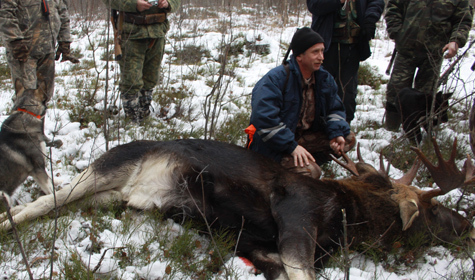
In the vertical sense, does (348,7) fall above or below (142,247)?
above

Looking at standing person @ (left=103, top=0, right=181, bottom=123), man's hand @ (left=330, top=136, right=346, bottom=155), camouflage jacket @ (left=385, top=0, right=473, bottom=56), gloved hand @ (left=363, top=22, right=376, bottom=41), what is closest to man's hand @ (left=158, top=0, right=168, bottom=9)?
standing person @ (left=103, top=0, right=181, bottom=123)

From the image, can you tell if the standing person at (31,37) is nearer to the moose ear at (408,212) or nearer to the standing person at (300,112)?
the standing person at (300,112)

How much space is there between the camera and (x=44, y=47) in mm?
5086

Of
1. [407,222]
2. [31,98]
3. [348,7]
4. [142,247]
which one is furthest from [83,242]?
[348,7]

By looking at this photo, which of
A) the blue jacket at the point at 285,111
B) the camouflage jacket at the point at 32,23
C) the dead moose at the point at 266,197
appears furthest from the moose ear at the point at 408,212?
the camouflage jacket at the point at 32,23

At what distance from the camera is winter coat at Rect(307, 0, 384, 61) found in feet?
15.5

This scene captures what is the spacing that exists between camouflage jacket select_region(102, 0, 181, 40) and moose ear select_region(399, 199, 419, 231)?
412cm

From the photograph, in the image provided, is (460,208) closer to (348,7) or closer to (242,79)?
(348,7)

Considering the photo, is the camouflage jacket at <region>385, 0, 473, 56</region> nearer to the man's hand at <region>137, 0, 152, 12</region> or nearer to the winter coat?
the winter coat

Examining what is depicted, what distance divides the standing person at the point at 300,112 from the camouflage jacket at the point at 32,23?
287cm

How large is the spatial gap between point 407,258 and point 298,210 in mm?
1158

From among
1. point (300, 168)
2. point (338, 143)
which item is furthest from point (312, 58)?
point (300, 168)

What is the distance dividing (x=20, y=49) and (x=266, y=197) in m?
3.94

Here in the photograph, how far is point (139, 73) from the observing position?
545cm
